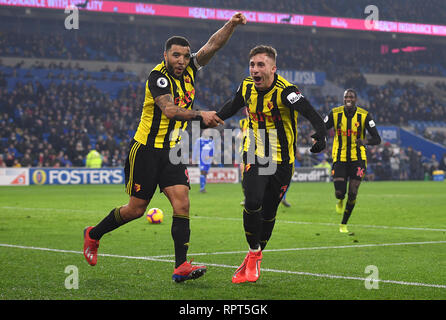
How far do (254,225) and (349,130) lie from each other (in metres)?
5.99

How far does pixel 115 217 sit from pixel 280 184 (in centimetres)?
171

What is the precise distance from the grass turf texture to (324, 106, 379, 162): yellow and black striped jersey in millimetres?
1332

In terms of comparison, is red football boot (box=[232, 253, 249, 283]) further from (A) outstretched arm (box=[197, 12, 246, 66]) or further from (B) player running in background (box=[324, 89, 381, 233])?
(B) player running in background (box=[324, 89, 381, 233])

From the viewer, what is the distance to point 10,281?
616 centimetres

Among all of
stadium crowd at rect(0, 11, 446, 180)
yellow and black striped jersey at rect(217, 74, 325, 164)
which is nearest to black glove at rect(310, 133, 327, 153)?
yellow and black striped jersey at rect(217, 74, 325, 164)

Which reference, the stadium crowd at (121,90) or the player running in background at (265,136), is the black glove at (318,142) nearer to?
the player running in background at (265,136)

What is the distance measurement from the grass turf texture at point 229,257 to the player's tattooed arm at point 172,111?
152cm

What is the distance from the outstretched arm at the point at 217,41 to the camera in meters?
7.01

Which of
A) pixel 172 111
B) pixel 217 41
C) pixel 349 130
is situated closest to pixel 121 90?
pixel 349 130

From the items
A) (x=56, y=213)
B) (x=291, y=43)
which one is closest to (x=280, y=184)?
(x=56, y=213)

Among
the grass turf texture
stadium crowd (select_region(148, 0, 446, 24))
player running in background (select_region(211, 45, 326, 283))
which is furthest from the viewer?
stadium crowd (select_region(148, 0, 446, 24))

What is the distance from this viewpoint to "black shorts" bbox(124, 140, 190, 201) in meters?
6.58
